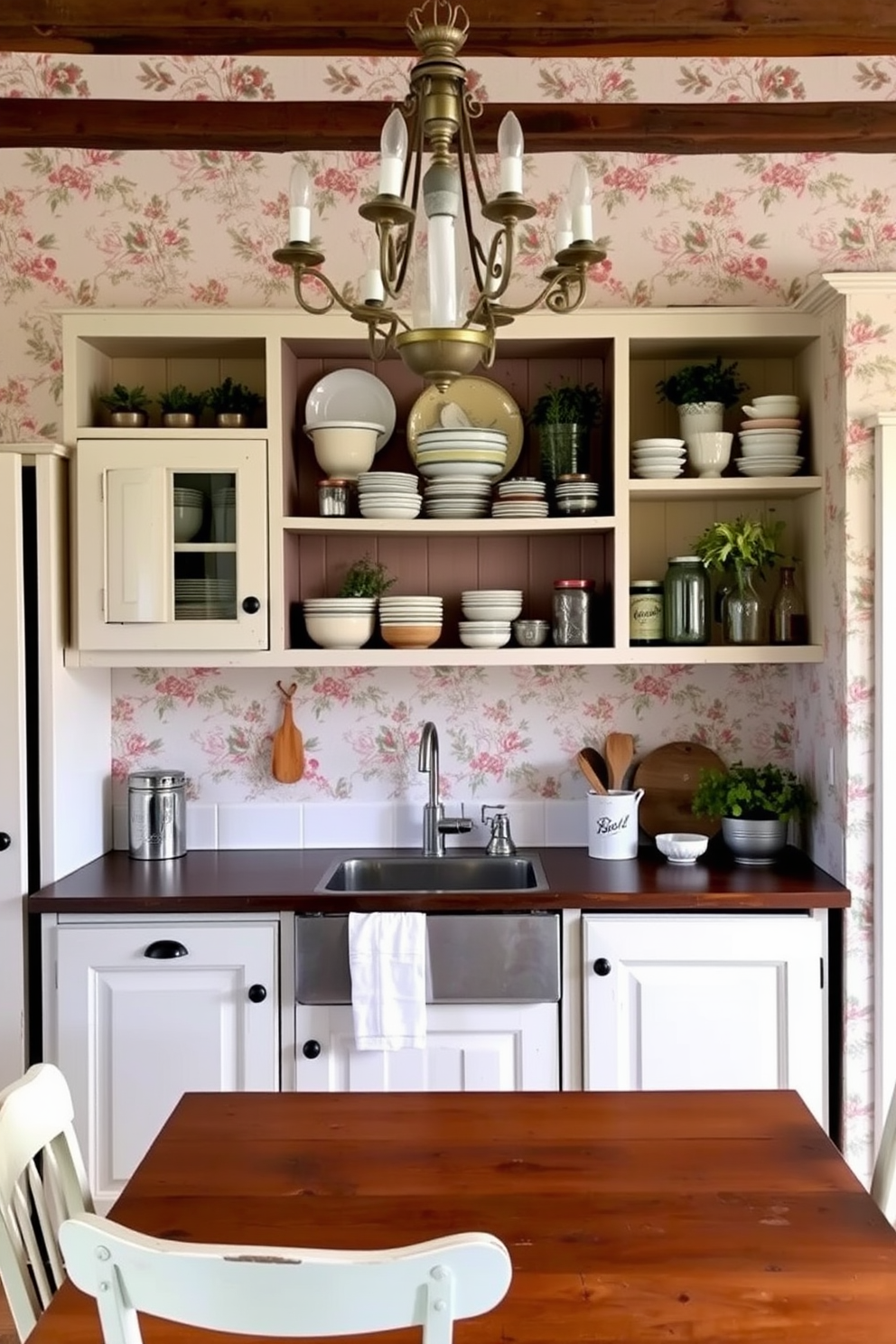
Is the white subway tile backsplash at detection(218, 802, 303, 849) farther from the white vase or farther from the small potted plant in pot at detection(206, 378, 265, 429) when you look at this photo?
the white vase

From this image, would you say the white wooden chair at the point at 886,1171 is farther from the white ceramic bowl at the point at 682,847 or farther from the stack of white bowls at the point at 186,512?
the stack of white bowls at the point at 186,512

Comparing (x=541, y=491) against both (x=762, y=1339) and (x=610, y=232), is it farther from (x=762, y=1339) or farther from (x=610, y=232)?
(x=762, y=1339)

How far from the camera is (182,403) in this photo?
2873 millimetres

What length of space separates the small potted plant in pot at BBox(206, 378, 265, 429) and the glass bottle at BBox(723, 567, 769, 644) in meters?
1.30

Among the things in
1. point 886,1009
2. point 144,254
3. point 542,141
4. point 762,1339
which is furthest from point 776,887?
point 144,254

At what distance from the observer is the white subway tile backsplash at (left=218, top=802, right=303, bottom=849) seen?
3.09 meters

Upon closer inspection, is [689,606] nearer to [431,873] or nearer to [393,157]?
[431,873]

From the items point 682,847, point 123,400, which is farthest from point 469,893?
point 123,400

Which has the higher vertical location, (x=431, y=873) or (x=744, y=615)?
(x=744, y=615)

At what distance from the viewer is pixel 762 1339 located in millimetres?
1078

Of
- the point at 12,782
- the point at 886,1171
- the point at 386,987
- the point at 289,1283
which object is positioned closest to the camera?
the point at 289,1283

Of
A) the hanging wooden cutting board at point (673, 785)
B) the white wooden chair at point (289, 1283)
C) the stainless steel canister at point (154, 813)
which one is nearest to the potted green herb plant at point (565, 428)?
the hanging wooden cutting board at point (673, 785)

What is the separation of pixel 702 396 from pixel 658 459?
0.73 ft

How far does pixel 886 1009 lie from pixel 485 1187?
4.90ft
